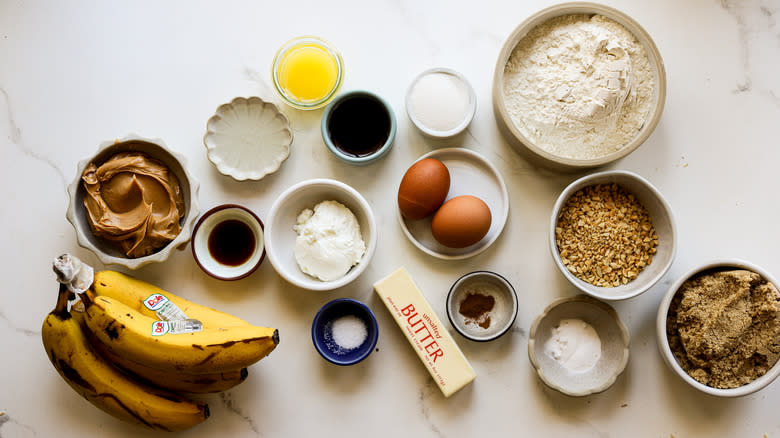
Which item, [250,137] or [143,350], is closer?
[143,350]

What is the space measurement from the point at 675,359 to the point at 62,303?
5.83ft

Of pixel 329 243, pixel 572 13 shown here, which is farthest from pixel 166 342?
pixel 572 13

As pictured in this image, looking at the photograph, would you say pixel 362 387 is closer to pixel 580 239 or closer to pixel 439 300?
pixel 439 300

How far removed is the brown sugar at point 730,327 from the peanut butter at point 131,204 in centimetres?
158

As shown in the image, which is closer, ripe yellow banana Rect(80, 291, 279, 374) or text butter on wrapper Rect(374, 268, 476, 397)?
ripe yellow banana Rect(80, 291, 279, 374)

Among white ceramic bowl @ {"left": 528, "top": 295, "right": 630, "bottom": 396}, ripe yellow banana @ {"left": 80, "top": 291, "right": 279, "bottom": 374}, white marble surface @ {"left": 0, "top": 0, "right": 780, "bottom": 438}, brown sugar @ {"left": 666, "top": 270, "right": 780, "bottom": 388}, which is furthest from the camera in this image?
white marble surface @ {"left": 0, "top": 0, "right": 780, "bottom": 438}

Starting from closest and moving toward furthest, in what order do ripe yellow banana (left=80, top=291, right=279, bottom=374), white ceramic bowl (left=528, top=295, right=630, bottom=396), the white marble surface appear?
ripe yellow banana (left=80, top=291, right=279, bottom=374) < white ceramic bowl (left=528, top=295, right=630, bottom=396) < the white marble surface

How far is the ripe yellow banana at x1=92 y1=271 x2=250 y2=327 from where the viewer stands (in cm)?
148

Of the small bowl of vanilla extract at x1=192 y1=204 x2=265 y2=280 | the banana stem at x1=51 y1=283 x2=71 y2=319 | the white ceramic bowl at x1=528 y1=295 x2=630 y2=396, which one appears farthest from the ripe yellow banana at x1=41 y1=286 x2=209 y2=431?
the white ceramic bowl at x1=528 y1=295 x2=630 y2=396

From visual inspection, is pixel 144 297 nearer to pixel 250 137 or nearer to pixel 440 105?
→ pixel 250 137

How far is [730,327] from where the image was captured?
148 cm

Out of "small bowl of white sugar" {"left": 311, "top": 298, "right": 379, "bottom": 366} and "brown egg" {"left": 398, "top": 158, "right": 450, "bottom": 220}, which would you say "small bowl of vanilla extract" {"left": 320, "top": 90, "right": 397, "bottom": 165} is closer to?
"brown egg" {"left": 398, "top": 158, "right": 450, "bottom": 220}

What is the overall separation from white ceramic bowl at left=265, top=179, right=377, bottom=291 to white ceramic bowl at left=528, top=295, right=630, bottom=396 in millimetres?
594

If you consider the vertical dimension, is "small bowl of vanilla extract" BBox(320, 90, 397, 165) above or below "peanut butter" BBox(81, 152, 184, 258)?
below
